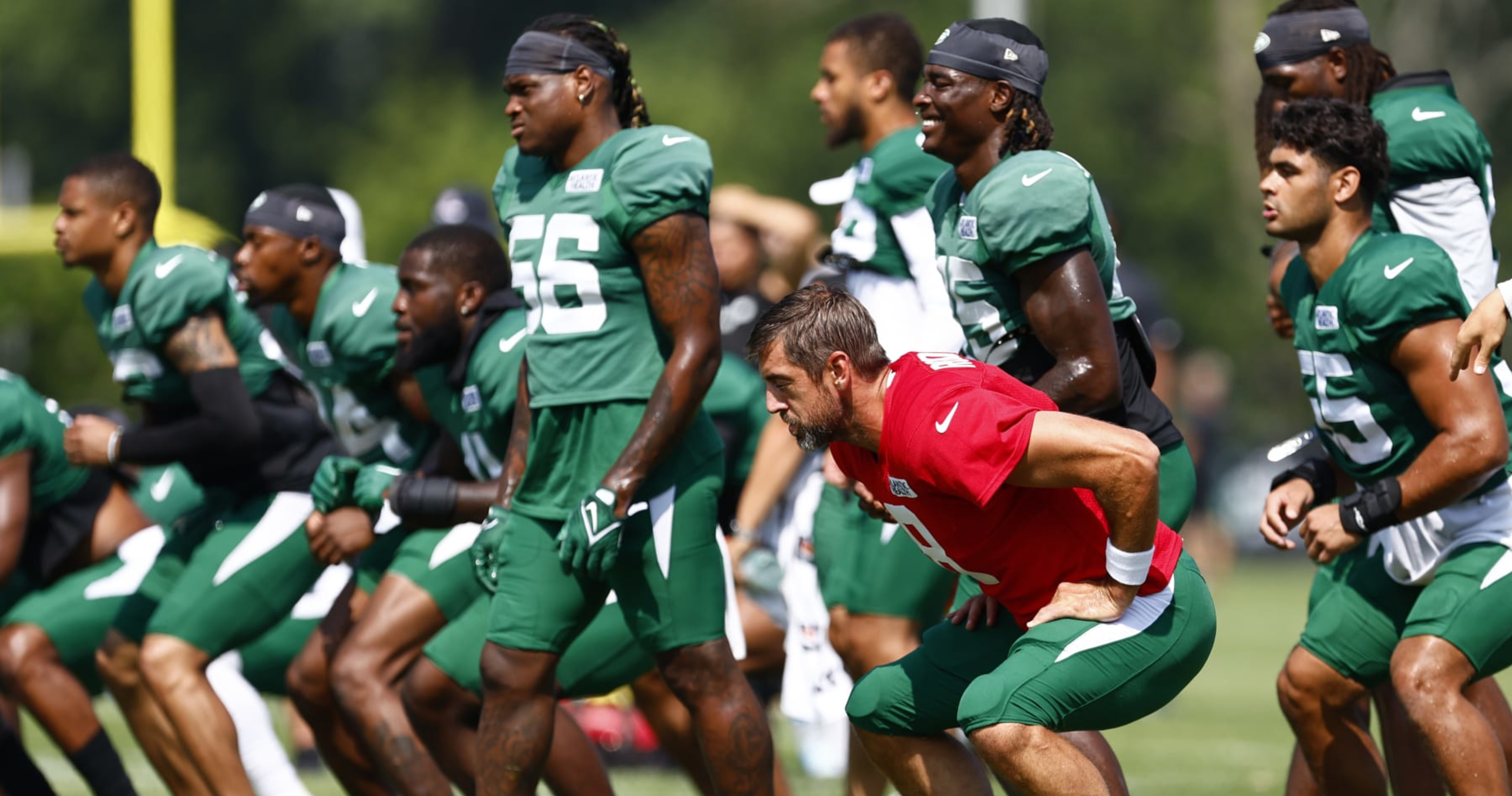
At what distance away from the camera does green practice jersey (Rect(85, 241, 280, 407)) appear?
6840 mm

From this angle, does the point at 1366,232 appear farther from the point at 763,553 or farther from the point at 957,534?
the point at 763,553

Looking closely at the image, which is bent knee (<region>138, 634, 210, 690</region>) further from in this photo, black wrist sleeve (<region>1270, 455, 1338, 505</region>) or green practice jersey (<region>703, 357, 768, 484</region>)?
black wrist sleeve (<region>1270, 455, 1338, 505</region>)

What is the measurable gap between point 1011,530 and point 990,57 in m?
1.31

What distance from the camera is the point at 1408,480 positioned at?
540cm

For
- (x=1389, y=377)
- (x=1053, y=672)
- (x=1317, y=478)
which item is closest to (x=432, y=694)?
(x=1053, y=672)

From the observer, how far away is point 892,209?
6.82 metres

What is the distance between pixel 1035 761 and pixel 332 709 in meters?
2.97

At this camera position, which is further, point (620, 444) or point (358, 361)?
point (358, 361)

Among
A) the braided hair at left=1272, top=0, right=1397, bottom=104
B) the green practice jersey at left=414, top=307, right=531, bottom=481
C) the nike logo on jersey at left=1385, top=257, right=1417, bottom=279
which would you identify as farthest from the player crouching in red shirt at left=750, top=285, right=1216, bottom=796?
the braided hair at left=1272, top=0, right=1397, bottom=104

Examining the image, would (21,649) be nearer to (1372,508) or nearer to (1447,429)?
(1372,508)

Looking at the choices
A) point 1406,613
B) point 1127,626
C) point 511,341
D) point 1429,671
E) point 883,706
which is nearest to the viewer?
point 1127,626

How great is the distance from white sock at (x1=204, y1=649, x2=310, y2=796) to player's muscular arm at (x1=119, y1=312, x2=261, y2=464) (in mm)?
708

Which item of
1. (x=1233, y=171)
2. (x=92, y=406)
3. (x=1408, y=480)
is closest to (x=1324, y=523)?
(x=1408, y=480)

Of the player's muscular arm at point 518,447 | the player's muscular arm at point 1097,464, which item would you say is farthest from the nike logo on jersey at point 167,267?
the player's muscular arm at point 1097,464
